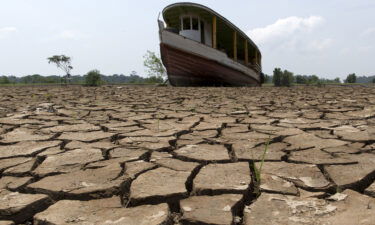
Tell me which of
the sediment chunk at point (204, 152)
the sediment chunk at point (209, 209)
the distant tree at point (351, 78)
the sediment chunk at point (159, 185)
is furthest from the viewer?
the distant tree at point (351, 78)

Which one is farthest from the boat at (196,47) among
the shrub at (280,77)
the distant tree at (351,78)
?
the distant tree at (351,78)

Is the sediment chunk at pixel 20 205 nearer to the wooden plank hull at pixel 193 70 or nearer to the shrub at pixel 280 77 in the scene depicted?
the wooden plank hull at pixel 193 70

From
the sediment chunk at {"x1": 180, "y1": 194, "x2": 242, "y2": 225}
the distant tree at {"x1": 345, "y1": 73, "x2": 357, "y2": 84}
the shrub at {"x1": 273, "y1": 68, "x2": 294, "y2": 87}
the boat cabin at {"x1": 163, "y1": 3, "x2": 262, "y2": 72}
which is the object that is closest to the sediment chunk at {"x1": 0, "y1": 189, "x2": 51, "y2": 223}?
the sediment chunk at {"x1": 180, "y1": 194, "x2": 242, "y2": 225}

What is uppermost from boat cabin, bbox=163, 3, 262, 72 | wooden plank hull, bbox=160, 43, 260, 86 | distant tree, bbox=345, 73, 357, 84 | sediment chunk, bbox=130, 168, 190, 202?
boat cabin, bbox=163, 3, 262, 72

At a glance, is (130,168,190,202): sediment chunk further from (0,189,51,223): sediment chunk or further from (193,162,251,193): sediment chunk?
(0,189,51,223): sediment chunk

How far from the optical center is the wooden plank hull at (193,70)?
10602 mm

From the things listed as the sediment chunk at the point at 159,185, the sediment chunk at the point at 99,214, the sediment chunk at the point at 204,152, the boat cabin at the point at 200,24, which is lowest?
the sediment chunk at the point at 99,214

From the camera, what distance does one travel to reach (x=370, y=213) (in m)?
1.19

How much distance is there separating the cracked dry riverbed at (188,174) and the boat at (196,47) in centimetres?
761

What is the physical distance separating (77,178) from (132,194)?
388 mm

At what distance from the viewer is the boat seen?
10328 millimetres

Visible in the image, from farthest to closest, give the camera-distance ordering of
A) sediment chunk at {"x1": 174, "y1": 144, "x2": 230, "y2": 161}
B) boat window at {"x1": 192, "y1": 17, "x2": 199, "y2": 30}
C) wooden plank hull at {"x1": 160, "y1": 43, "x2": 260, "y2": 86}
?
boat window at {"x1": 192, "y1": 17, "x2": 199, "y2": 30}, wooden plank hull at {"x1": 160, "y1": 43, "x2": 260, "y2": 86}, sediment chunk at {"x1": 174, "y1": 144, "x2": 230, "y2": 161}

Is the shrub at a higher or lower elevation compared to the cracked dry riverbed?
higher

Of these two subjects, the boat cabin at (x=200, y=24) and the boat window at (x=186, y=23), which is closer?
the boat cabin at (x=200, y=24)
